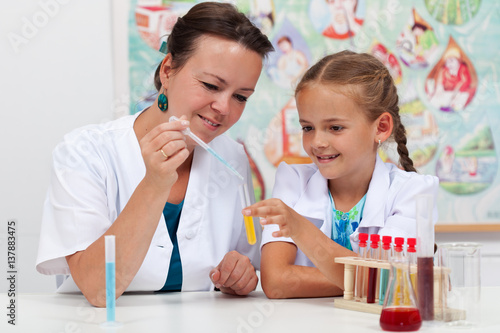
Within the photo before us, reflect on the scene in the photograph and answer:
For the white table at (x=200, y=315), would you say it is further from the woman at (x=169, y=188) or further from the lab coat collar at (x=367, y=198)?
the lab coat collar at (x=367, y=198)

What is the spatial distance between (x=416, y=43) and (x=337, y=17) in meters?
0.36

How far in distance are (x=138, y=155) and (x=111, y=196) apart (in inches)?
5.1

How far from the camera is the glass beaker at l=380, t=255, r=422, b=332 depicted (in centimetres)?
94

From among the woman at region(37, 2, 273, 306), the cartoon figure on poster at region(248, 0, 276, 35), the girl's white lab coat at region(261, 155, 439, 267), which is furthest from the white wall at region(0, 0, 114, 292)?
the girl's white lab coat at region(261, 155, 439, 267)

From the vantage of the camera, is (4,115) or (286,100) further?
(286,100)

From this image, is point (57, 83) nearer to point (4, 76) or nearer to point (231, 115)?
point (4, 76)

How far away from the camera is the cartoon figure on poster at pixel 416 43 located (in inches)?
94.7

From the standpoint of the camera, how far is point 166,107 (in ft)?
4.91

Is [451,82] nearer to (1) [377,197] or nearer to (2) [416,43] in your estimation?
(2) [416,43]

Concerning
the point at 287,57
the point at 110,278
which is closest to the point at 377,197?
the point at 110,278

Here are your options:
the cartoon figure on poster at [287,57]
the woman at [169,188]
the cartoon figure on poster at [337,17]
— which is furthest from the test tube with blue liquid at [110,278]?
the cartoon figure on poster at [337,17]

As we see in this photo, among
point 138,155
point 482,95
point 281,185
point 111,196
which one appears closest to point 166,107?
point 138,155

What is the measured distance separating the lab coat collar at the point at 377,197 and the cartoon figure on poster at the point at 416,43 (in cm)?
104

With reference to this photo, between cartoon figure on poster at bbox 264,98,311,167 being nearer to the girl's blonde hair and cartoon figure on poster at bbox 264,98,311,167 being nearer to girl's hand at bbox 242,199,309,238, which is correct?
the girl's blonde hair
